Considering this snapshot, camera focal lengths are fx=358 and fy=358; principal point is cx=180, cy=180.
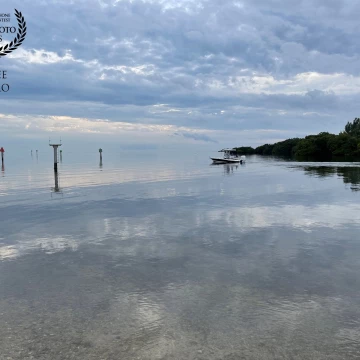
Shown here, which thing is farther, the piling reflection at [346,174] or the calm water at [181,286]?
the piling reflection at [346,174]

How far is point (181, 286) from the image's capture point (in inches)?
371

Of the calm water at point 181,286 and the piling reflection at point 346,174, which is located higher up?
the piling reflection at point 346,174

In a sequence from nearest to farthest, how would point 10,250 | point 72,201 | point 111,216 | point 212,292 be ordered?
point 212,292 < point 10,250 < point 111,216 < point 72,201

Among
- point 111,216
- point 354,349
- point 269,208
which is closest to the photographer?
point 354,349

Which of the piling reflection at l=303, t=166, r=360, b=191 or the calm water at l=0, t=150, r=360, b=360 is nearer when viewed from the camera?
the calm water at l=0, t=150, r=360, b=360

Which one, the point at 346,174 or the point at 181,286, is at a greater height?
the point at 346,174

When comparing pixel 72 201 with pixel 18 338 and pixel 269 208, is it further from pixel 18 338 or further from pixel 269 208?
pixel 18 338

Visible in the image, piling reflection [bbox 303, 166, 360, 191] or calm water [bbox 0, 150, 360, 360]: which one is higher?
piling reflection [bbox 303, 166, 360, 191]

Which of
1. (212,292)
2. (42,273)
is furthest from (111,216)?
(212,292)

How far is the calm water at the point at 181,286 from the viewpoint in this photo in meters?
6.57

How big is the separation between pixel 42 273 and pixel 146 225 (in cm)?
721

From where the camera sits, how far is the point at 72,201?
25688 millimetres

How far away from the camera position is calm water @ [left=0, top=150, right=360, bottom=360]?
6566 mm

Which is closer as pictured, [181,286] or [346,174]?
[181,286]
